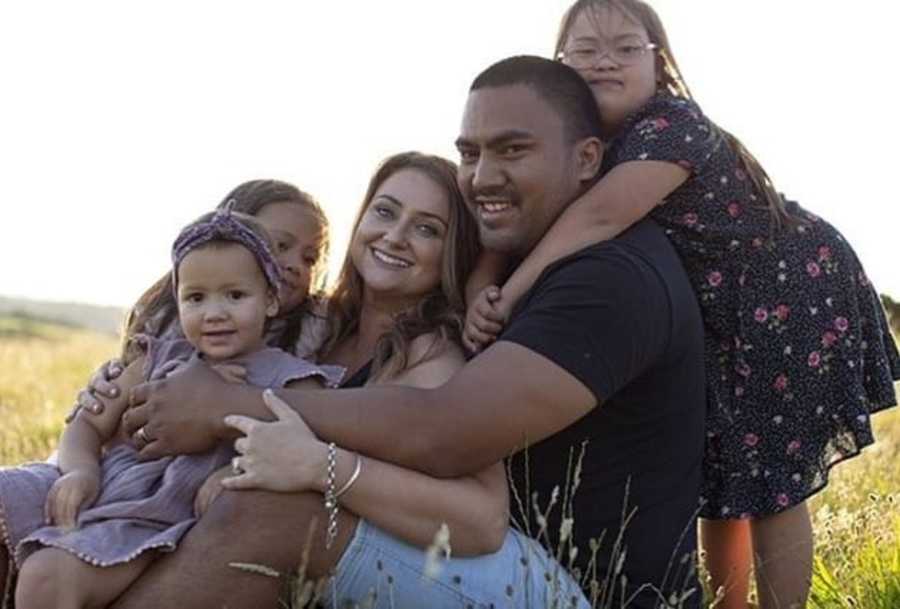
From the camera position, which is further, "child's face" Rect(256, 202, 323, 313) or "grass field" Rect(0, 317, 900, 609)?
"child's face" Rect(256, 202, 323, 313)

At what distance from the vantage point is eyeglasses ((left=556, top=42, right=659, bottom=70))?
5531mm

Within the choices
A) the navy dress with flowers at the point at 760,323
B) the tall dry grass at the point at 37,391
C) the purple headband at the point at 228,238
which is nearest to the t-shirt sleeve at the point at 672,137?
the navy dress with flowers at the point at 760,323

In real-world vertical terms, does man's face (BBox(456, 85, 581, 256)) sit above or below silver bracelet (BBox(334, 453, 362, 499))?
above

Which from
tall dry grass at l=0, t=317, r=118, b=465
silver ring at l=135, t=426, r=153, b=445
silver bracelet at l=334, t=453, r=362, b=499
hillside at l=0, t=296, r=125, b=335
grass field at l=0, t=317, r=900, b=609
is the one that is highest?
silver bracelet at l=334, t=453, r=362, b=499

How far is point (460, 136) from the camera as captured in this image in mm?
5207

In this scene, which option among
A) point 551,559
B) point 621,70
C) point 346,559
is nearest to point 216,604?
point 346,559

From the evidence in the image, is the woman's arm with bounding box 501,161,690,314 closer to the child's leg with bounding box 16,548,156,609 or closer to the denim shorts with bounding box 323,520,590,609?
the denim shorts with bounding box 323,520,590,609

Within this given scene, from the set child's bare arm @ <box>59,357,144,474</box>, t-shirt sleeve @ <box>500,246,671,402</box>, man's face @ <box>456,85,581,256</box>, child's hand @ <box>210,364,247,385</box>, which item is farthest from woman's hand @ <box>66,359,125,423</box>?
t-shirt sleeve @ <box>500,246,671,402</box>

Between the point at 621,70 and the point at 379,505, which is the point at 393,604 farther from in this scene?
the point at 621,70

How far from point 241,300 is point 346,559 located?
947mm

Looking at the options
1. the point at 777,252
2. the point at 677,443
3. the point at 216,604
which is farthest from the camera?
Answer: the point at 777,252

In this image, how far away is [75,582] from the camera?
4.46m

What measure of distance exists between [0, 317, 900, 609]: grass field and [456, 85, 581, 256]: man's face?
1575mm

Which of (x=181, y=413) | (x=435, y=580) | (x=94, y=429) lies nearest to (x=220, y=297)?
(x=181, y=413)
